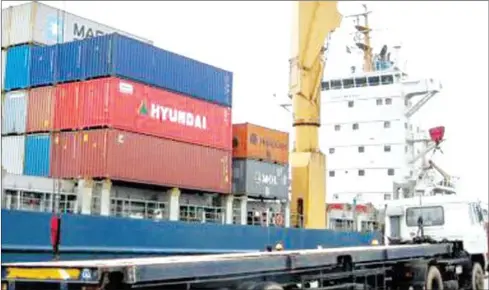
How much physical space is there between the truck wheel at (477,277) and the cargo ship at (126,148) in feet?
18.0

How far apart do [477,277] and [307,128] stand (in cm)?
845

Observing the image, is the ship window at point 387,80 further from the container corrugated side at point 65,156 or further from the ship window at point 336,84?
the container corrugated side at point 65,156

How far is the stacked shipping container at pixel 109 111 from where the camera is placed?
1327cm

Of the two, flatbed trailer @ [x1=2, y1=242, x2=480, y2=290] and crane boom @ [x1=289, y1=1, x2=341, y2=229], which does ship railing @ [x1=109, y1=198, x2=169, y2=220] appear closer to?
crane boom @ [x1=289, y1=1, x2=341, y2=229]

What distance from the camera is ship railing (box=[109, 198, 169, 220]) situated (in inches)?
536

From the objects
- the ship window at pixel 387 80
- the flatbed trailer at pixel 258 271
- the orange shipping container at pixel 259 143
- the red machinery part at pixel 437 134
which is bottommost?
the flatbed trailer at pixel 258 271

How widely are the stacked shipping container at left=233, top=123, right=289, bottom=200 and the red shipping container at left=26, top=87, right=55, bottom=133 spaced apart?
577cm

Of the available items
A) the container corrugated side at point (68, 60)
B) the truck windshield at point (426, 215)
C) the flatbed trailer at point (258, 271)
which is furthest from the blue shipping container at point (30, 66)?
the flatbed trailer at point (258, 271)

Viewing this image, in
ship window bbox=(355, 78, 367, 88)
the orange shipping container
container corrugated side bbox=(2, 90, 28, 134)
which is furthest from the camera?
ship window bbox=(355, 78, 367, 88)

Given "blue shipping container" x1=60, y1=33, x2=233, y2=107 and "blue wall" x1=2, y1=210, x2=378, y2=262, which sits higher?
"blue shipping container" x1=60, y1=33, x2=233, y2=107

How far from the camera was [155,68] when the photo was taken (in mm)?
14508

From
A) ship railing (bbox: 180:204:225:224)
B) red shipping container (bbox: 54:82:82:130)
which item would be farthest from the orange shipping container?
red shipping container (bbox: 54:82:82:130)

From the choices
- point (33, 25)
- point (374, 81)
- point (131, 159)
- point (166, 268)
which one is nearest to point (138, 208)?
point (131, 159)

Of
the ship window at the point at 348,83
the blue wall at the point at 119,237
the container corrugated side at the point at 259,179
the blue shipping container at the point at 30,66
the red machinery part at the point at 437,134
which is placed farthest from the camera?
the ship window at the point at 348,83
